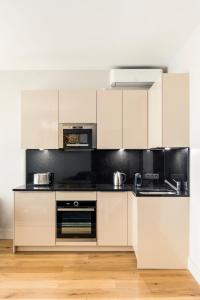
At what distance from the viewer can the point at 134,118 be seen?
425cm

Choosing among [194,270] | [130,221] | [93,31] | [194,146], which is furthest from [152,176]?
[93,31]

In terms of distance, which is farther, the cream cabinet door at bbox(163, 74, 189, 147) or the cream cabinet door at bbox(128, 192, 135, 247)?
the cream cabinet door at bbox(128, 192, 135, 247)

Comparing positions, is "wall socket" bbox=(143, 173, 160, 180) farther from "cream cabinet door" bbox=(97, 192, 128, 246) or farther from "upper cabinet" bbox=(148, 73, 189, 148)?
"upper cabinet" bbox=(148, 73, 189, 148)

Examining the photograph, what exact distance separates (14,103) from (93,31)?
1.97 m

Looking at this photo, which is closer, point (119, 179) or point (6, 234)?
point (119, 179)

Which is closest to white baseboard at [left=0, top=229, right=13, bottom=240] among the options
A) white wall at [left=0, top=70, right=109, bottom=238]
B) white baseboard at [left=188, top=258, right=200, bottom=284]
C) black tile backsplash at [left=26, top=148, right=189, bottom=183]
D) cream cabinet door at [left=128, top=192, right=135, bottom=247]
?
white wall at [left=0, top=70, right=109, bottom=238]

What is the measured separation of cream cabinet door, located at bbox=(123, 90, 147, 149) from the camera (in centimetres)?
425

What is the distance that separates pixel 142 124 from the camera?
4.25 m

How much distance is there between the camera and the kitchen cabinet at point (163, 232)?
3387 mm

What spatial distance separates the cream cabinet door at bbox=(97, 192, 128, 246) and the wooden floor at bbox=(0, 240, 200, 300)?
193 mm

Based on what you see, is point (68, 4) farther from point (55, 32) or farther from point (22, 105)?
point (22, 105)

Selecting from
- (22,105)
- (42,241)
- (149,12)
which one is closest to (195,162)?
(149,12)

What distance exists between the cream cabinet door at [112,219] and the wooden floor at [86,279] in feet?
0.63

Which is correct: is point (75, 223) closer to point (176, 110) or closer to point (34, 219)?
point (34, 219)
